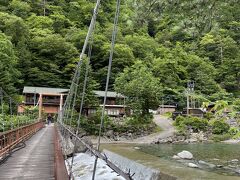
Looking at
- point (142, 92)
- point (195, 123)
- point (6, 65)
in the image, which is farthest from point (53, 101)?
point (195, 123)

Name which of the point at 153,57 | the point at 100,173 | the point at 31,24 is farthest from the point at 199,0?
the point at 31,24

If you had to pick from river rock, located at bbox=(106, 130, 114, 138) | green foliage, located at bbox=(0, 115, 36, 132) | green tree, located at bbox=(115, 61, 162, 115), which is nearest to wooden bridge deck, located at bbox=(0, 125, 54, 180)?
green foliage, located at bbox=(0, 115, 36, 132)

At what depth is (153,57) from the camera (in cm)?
5106

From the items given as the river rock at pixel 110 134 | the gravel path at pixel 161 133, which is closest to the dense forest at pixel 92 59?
the gravel path at pixel 161 133

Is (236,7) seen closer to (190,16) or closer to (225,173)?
(190,16)

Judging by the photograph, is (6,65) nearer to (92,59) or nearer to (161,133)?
(92,59)

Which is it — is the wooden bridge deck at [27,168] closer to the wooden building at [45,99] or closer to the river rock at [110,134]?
the river rock at [110,134]

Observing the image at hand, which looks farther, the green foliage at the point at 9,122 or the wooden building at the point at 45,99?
the wooden building at the point at 45,99

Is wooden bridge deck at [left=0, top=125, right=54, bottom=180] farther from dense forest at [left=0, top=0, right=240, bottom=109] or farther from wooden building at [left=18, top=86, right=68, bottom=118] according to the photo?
wooden building at [left=18, top=86, right=68, bottom=118]

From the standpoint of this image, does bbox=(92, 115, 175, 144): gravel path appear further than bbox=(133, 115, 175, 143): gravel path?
No

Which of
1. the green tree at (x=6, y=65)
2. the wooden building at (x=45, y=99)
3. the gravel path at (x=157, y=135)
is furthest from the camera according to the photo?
the wooden building at (x=45, y=99)

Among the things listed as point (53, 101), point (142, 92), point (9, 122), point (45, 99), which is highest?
point (142, 92)

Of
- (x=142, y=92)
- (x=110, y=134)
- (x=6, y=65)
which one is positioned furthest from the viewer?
(x=6, y=65)

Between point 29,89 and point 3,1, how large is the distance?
2843 centimetres
